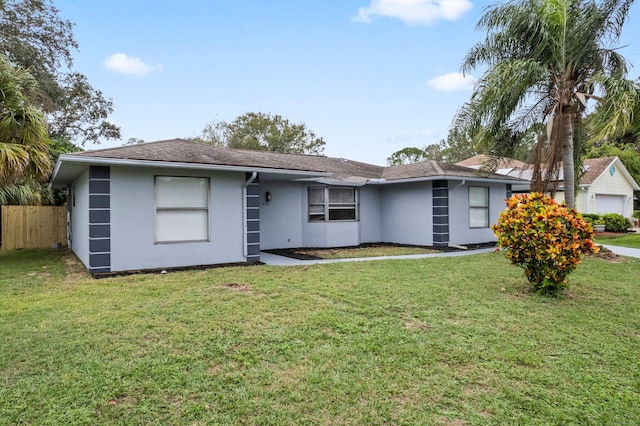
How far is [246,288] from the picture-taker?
676 cm

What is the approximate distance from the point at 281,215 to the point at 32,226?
987 cm

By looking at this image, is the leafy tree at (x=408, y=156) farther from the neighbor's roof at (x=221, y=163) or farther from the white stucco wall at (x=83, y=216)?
the white stucco wall at (x=83, y=216)

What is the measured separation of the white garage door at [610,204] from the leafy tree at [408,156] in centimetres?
2694

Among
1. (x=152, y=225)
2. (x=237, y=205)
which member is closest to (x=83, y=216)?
(x=152, y=225)

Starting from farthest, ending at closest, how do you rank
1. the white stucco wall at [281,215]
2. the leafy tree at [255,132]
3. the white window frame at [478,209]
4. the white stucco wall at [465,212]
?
the leafy tree at [255,132] < the white window frame at [478,209] < the white stucco wall at [465,212] < the white stucco wall at [281,215]

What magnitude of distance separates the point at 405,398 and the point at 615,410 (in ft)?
4.98

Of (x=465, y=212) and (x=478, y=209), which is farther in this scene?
(x=478, y=209)

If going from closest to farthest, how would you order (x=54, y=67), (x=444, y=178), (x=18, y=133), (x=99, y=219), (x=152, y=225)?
(x=99, y=219), (x=152, y=225), (x=18, y=133), (x=444, y=178), (x=54, y=67)

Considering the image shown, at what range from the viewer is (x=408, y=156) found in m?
51.4

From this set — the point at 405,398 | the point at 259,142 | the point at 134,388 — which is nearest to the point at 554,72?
the point at 405,398

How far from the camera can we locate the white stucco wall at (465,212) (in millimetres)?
13289

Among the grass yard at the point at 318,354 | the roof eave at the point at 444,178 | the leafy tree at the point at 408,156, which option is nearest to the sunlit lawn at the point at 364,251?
the roof eave at the point at 444,178

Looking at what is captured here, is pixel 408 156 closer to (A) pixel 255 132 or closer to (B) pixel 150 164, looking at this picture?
(A) pixel 255 132

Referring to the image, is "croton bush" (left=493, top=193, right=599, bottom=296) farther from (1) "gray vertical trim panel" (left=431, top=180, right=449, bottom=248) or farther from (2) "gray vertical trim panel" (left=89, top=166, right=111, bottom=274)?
(2) "gray vertical trim panel" (left=89, top=166, right=111, bottom=274)
